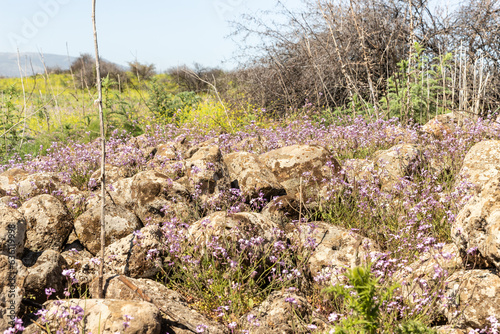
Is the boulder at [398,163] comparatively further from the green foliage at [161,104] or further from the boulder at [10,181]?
the green foliage at [161,104]

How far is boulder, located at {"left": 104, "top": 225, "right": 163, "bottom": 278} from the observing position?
11.4ft

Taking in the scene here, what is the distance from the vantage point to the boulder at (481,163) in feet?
14.5

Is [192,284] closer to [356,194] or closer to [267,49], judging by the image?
[356,194]

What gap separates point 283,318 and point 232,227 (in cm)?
102

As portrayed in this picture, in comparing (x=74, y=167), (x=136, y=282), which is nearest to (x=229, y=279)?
(x=136, y=282)

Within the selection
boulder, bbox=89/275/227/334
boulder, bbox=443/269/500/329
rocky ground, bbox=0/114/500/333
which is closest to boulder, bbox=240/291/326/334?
rocky ground, bbox=0/114/500/333

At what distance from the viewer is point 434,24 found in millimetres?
Result: 10844

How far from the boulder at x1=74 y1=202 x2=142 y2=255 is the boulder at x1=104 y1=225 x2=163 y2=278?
396mm

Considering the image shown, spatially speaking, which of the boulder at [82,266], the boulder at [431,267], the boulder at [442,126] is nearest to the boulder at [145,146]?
the boulder at [82,266]

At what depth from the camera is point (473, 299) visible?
2859mm

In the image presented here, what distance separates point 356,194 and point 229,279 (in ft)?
7.31

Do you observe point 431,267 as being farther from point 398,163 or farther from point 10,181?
point 10,181

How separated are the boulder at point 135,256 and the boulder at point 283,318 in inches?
42.2

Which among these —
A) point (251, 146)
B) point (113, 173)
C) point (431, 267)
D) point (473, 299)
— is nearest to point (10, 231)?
point (113, 173)
